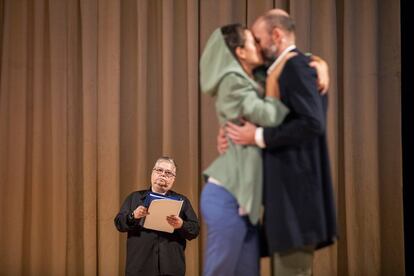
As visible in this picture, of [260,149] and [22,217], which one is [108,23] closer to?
[22,217]

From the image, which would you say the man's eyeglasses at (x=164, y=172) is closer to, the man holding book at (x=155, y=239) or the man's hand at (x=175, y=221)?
the man holding book at (x=155, y=239)

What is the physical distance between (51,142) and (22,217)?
2.17 feet

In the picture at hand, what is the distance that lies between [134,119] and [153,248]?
1.36 m

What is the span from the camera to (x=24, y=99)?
171 inches

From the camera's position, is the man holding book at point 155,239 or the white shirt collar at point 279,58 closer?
the white shirt collar at point 279,58

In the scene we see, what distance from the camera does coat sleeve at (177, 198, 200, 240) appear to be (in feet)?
10.8

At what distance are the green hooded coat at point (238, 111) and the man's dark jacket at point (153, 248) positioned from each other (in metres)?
1.48

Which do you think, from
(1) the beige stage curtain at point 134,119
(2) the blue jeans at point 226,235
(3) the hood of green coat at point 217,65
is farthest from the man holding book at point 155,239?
(3) the hood of green coat at point 217,65

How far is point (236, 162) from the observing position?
1.87m

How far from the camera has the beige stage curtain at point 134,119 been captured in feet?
13.1

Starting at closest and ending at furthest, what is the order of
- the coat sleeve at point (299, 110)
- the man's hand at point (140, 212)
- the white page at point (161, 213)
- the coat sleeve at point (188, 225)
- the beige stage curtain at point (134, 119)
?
the coat sleeve at point (299, 110) < the white page at point (161, 213) < the man's hand at point (140, 212) < the coat sleeve at point (188, 225) < the beige stage curtain at point (134, 119)

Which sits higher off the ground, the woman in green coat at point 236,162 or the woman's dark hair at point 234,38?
the woman's dark hair at point 234,38

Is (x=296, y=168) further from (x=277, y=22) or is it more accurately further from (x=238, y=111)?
(x=277, y=22)

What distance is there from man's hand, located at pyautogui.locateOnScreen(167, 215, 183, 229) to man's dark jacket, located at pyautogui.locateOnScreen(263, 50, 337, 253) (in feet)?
4.73
